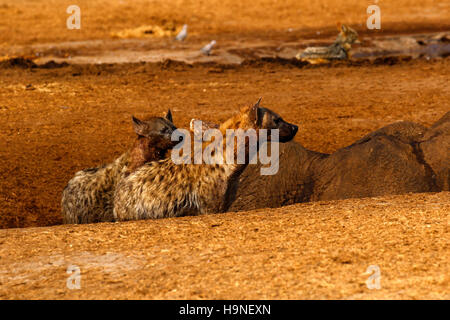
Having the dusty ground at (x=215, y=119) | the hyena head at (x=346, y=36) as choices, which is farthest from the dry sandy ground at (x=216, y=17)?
the hyena head at (x=346, y=36)

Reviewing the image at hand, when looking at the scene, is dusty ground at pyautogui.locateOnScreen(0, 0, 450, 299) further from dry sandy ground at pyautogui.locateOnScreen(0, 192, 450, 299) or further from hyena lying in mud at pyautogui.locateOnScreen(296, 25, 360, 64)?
hyena lying in mud at pyautogui.locateOnScreen(296, 25, 360, 64)

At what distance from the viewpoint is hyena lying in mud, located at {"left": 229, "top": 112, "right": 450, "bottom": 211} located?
6492 mm

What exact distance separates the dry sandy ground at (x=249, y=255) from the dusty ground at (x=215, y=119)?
14mm

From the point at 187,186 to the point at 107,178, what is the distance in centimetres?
109

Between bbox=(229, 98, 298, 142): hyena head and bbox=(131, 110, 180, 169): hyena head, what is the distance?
1.00 metres

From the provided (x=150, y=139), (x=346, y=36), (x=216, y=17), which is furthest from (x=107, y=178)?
(x=216, y=17)

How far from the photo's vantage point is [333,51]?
13.5m

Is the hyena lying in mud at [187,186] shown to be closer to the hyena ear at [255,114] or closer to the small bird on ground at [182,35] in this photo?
the hyena ear at [255,114]

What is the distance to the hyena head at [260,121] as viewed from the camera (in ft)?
19.4

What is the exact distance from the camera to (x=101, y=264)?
4699mm

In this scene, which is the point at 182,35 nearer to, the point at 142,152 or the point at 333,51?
the point at 333,51

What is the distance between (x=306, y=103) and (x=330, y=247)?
19.8 ft
